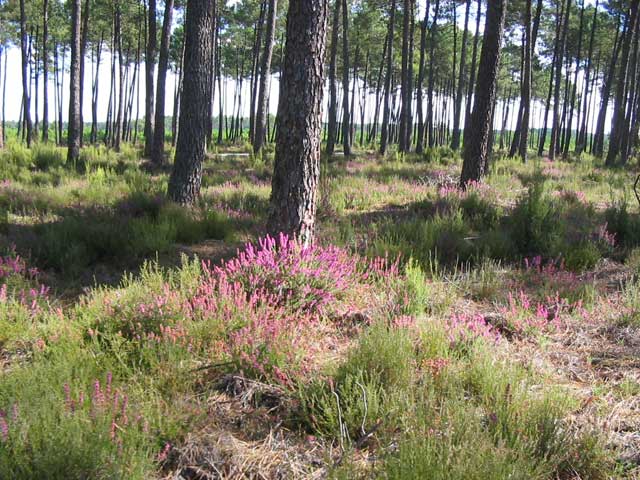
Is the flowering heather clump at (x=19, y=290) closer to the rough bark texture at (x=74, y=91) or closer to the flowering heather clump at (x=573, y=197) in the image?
the flowering heather clump at (x=573, y=197)

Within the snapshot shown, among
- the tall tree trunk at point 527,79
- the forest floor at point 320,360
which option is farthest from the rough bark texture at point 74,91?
the tall tree trunk at point 527,79

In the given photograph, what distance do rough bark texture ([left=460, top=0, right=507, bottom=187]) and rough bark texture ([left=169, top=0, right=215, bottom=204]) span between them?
18.2 feet

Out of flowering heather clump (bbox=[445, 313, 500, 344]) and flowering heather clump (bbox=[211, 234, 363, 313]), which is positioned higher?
flowering heather clump (bbox=[211, 234, 363, 313])

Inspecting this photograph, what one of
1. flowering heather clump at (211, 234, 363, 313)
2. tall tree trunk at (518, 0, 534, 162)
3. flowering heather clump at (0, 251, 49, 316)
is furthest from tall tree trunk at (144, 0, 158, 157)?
flowering heather clump at (211, 234, 363, 313)

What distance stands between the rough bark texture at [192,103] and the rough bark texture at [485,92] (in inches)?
219

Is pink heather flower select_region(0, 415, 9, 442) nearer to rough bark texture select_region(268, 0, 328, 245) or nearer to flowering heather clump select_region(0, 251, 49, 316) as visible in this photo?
flowering heather clump select_region(0, 251, 49, 316)

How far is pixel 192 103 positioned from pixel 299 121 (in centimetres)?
448

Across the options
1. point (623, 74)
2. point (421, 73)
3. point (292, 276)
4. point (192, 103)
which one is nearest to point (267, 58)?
point (192, 103)

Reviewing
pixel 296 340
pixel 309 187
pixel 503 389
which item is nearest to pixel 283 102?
pixel 309 187

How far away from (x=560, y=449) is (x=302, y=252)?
2733mm

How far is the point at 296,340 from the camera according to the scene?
11.2 ft

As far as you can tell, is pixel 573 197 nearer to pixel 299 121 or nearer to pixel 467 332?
pixel 299 121

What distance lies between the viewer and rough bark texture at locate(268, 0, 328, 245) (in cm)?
471

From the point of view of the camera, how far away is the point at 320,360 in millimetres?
3379
